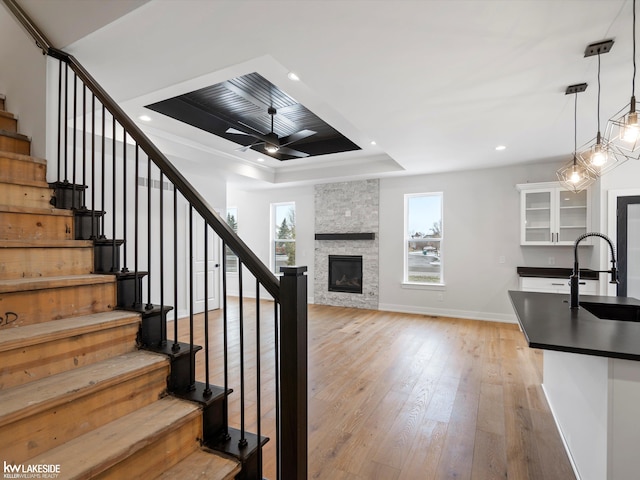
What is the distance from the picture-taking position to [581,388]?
1.84 m

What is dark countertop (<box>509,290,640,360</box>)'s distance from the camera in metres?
1.46

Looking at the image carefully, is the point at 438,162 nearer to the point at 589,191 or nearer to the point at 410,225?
the point at 410,225

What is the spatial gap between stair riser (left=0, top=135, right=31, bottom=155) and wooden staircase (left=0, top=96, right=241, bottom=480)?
2.20 feet

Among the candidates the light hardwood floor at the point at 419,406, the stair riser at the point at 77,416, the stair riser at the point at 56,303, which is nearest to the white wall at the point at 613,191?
the light hardwood floor at the point at 419,406

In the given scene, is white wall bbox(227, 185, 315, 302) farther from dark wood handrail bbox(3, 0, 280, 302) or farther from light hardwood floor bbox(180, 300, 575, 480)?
dark wood handrail bbox(3, 0, 280, 302)

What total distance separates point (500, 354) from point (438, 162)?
3054 millimetres

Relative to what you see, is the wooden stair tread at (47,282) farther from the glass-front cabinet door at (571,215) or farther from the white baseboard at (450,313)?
the glass-front cabinet door at (571,215)

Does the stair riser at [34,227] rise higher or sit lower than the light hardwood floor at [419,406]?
higher

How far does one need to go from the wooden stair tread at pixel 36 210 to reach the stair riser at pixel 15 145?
765mm

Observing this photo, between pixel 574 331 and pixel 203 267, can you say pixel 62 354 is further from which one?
pixel 203 267

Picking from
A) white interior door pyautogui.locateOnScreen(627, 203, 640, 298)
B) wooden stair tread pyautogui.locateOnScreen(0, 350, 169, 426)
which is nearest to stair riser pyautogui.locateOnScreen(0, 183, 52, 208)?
wooden stair tread pyautogui.locateOnScreen(0, 350, 169, 426)

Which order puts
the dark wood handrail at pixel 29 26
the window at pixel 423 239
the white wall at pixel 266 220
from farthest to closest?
Answer: 1. the white wall at pixel 266 220
2. the window at pixel 423 239
3. the dark wood handrail at pixel 29 26

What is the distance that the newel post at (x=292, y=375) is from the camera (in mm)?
1353

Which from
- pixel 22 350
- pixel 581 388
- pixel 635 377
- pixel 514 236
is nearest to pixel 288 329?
pixel 22 350
